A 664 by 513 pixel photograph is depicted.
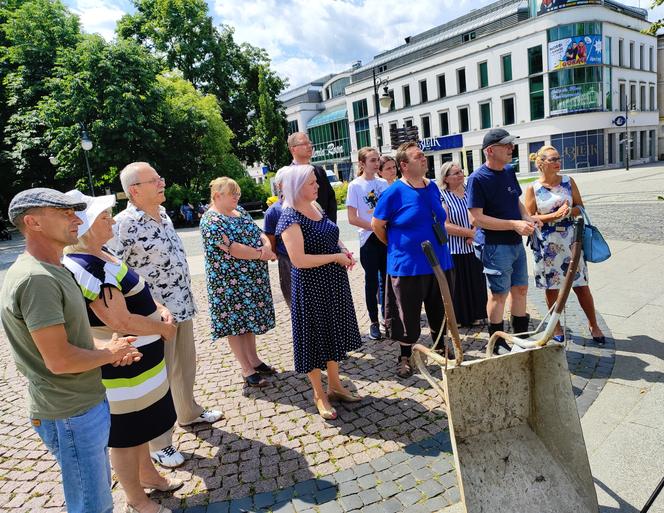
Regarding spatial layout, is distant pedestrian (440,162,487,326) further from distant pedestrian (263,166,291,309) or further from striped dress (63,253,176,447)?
striped dress (63,253,176,447)

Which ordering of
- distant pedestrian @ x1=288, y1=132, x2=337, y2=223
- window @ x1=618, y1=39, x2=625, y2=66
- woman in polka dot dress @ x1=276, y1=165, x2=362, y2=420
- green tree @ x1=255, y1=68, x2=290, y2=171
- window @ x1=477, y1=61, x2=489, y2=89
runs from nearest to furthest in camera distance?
woman in polka dot dress @ x1=276, y1=165, x2=362, y2=420, distant pedestrian @ x1=288, y1=132, x2=337, y2=223, window @ x1=618, y1=39, x2=625, y2=66, green tree @ x1=255, y1=68, x2=290, y2=171, window @ x1=477, y1=61, x2=489, y2=89

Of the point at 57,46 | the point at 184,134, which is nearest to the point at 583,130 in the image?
the point at 184,134

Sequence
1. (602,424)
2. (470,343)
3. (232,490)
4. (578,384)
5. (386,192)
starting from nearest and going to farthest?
(232,490), (602,424), (578,384), (386,192), (470,343)

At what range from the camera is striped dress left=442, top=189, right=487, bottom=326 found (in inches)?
206

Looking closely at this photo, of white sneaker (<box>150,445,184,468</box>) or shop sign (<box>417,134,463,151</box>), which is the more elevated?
shop sign (<box>417,134,463,151</box>)

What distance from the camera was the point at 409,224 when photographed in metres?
3.98

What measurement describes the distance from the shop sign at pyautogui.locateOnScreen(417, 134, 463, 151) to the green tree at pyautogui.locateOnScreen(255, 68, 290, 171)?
43.7 feet

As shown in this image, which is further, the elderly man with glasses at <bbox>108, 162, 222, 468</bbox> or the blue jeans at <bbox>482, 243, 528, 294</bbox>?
the blue jeans at <bbox>482, 243, 528, 294</bbox>

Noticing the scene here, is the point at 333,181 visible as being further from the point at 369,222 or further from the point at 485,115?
the point at 369,222

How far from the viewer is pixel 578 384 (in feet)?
12.5

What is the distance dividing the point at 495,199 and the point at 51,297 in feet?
11.7

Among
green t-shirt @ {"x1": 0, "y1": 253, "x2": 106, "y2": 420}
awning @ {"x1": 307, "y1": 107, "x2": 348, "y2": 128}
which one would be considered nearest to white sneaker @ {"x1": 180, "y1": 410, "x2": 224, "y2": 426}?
green t-shirt @ {"x1": 0, "y1": 253, "x2": 106, "y2": 420}

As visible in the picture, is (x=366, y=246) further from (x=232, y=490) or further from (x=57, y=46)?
(x=57, y=46)

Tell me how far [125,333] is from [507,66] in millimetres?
43914
